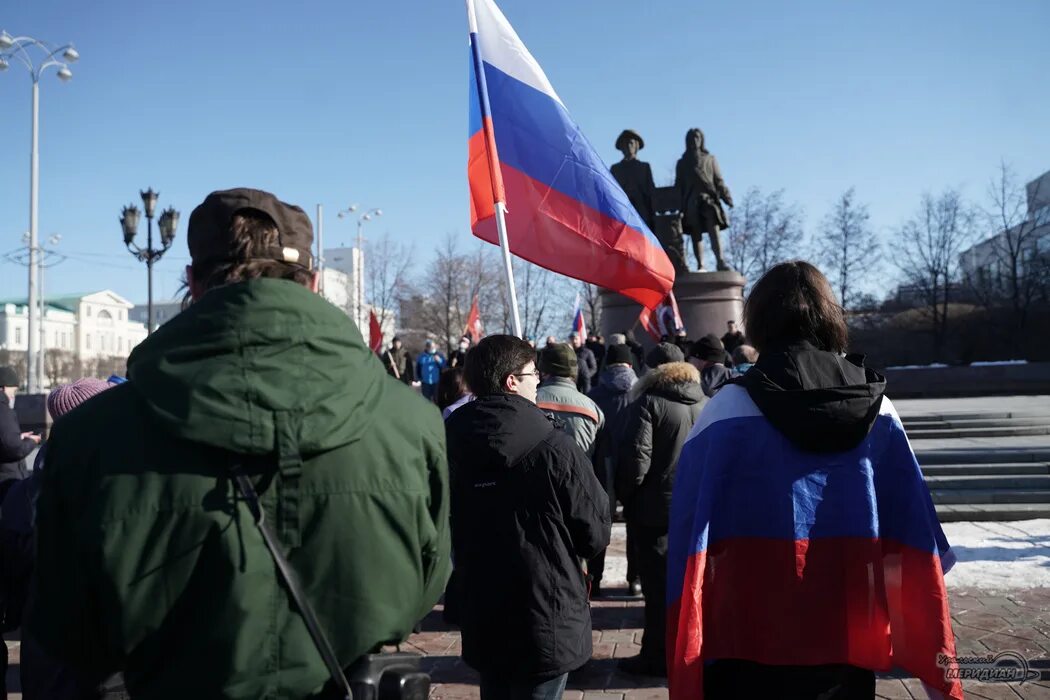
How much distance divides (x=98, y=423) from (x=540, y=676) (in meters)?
2.14

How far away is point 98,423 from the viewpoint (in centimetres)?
150

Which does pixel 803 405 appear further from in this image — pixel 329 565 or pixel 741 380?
pixel 329 565

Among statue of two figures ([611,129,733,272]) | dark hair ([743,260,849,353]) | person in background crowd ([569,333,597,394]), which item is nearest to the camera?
dark hair ([743,260,849,353])

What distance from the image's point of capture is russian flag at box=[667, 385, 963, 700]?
94.7 inches

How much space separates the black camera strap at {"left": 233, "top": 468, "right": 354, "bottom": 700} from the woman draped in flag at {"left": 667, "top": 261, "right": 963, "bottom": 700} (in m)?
1.18

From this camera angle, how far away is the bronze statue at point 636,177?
57.7 ft

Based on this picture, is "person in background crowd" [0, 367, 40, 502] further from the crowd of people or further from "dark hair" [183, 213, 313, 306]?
"dark hair" [183, 213, 313, 306]

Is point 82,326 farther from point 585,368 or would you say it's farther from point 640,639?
point 640,639

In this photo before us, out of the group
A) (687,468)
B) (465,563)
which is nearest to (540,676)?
(465,563)

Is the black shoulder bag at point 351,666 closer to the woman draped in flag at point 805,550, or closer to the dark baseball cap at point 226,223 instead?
the dark baseball cap at point 226,223

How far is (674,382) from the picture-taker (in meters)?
5.39

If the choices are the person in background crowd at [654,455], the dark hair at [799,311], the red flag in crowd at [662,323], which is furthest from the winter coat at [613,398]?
the red flag in crowd at [662,323]

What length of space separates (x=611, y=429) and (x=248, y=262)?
528 centimetres

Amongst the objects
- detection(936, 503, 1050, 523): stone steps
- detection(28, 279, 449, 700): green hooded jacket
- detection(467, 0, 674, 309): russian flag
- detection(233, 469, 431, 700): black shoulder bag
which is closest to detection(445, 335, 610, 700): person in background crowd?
detection(233, 469, 431, 700): black shoulder bag
